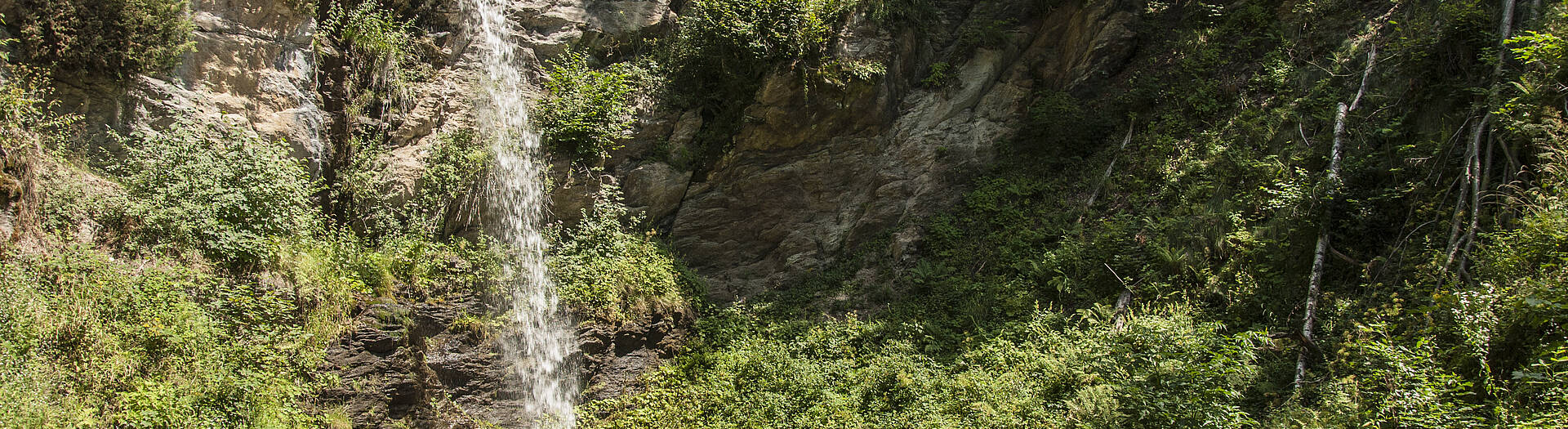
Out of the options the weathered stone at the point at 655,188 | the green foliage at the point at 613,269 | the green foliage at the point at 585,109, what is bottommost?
the green foliage at the point at 613,269

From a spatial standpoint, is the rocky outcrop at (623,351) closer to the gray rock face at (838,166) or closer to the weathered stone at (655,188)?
the gray rock face at (838,166)

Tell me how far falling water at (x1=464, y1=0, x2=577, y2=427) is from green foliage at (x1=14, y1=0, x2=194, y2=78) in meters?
3.53

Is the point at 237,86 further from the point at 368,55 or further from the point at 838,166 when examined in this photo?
the point at 838,166

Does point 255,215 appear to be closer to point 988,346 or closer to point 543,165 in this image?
point 543,165

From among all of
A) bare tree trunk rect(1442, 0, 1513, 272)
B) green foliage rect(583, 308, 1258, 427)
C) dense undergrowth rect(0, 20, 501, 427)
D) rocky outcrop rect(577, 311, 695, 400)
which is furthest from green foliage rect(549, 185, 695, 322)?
bare tree trunk rect(1442, 0, 1513, 272)

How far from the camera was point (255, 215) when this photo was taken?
8.42 m

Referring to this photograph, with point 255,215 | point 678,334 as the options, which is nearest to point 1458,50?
point 678,334

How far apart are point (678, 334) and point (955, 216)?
175 inches

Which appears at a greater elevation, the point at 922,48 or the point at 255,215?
the point at 922,48

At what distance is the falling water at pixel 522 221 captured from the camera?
9367 mm

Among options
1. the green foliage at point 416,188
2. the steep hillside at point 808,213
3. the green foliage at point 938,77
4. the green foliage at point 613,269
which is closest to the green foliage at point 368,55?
the steep hillside at point 808,213

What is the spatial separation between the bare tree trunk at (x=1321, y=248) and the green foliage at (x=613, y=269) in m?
7.13

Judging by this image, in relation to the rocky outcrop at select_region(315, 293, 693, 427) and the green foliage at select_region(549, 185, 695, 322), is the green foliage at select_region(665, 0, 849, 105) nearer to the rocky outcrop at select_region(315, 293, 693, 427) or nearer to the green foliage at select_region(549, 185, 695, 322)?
the green foliage at select_region(549, 185, 695, 322)

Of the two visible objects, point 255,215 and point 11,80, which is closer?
point 11,80
